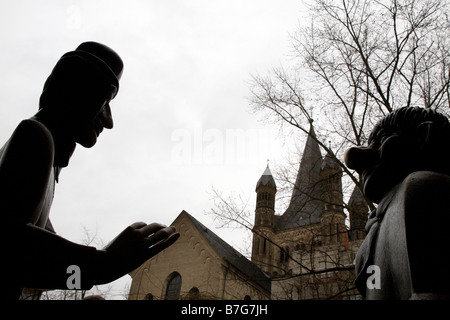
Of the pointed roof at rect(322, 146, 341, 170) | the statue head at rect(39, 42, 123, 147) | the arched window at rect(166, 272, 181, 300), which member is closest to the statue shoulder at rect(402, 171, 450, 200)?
the statue head at rect(39, 42, 123, 147)

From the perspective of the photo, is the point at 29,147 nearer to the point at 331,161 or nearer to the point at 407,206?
the point at 407,206

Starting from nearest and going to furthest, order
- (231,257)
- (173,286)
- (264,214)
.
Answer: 1. (173,286)
2. (231,257)
3. (264,214)

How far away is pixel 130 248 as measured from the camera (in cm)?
131

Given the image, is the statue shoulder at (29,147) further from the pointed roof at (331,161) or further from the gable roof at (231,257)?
the gable roof at (231,257)

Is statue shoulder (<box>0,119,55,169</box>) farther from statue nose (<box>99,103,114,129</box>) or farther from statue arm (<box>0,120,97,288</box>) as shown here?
statue nose (<box>99,103,114,129</box>)

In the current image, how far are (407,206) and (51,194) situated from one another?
1.46m

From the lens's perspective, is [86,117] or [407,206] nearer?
[407,206]

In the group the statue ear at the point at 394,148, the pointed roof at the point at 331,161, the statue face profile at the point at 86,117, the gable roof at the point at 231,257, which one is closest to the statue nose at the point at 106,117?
the statue face profile at the point at 86,117

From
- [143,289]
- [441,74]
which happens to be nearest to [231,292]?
[143,289]

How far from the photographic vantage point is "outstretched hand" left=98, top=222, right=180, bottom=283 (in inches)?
49.3

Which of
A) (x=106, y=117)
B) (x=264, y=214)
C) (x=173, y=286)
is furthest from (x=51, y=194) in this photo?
(x=264, y=214)
